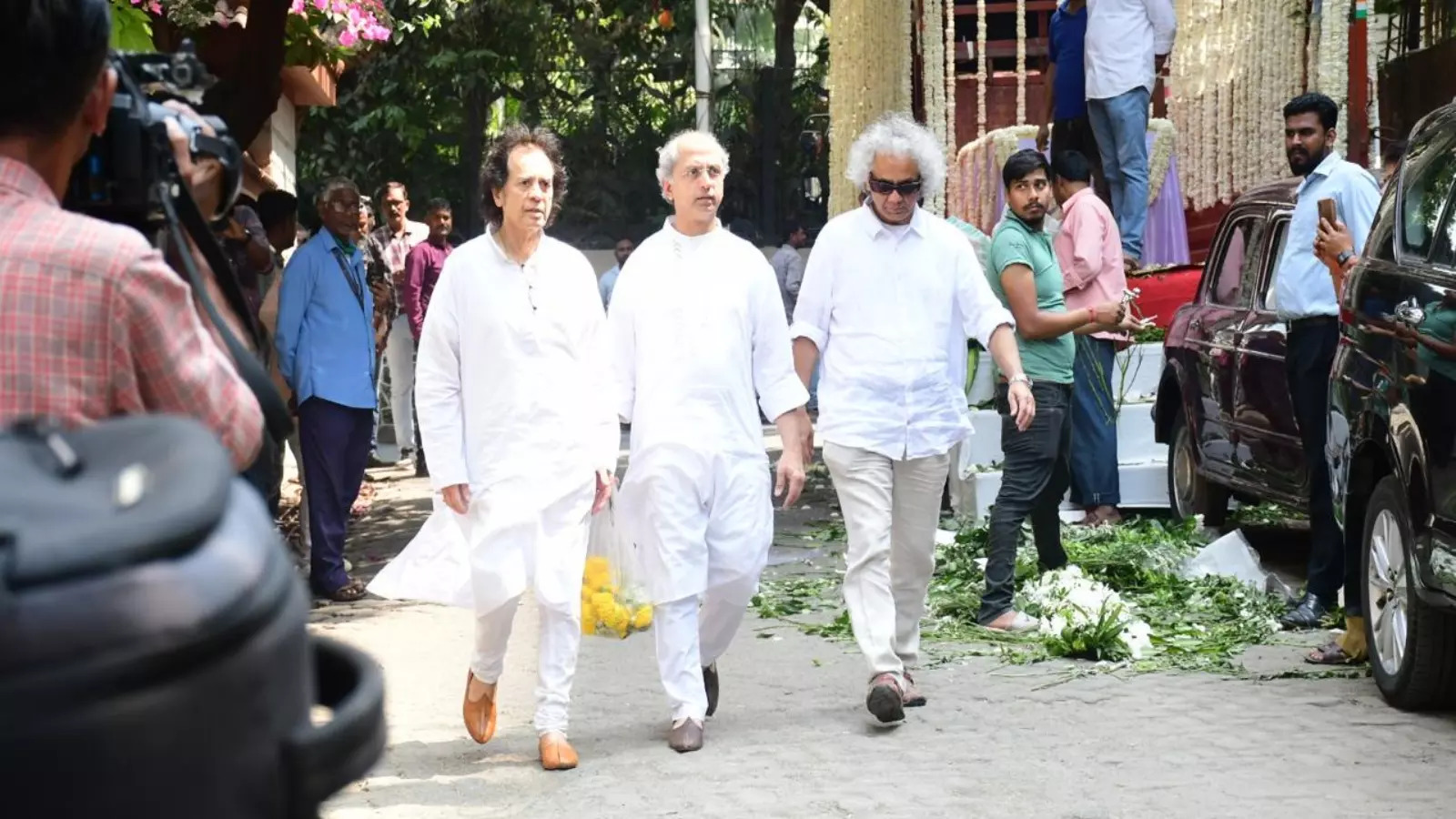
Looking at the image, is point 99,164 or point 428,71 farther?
point 428,71

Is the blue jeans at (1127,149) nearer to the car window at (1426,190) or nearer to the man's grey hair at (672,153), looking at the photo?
the car window at (1426,190)

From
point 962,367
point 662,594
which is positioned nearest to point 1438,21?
point 962,367

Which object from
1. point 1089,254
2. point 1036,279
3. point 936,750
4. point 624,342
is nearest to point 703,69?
point 1089,254

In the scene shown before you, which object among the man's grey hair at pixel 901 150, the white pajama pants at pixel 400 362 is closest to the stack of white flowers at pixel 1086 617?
the man's grey hair at pixel 901 150

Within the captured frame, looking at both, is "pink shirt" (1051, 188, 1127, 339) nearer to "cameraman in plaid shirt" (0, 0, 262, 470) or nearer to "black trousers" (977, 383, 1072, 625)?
"black trousers" (977, 383, 1072, 625)

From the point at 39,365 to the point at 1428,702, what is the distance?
568 centimetres

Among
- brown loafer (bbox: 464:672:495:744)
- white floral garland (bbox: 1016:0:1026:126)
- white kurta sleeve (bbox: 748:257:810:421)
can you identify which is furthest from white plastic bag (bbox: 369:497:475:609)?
white floral garland (bbox: 1016:0:1026:126)

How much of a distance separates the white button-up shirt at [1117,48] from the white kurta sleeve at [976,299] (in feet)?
21.4

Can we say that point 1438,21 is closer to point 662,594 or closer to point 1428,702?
point 1428,702

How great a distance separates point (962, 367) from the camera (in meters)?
8.00

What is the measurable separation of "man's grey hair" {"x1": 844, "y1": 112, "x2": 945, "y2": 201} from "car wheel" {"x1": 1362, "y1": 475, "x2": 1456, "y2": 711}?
1934 mm

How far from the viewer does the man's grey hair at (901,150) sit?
778 cm

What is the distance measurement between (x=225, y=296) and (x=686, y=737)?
4.21 meters

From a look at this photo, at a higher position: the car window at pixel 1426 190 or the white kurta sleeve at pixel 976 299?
the car window at pixel 1426 190
